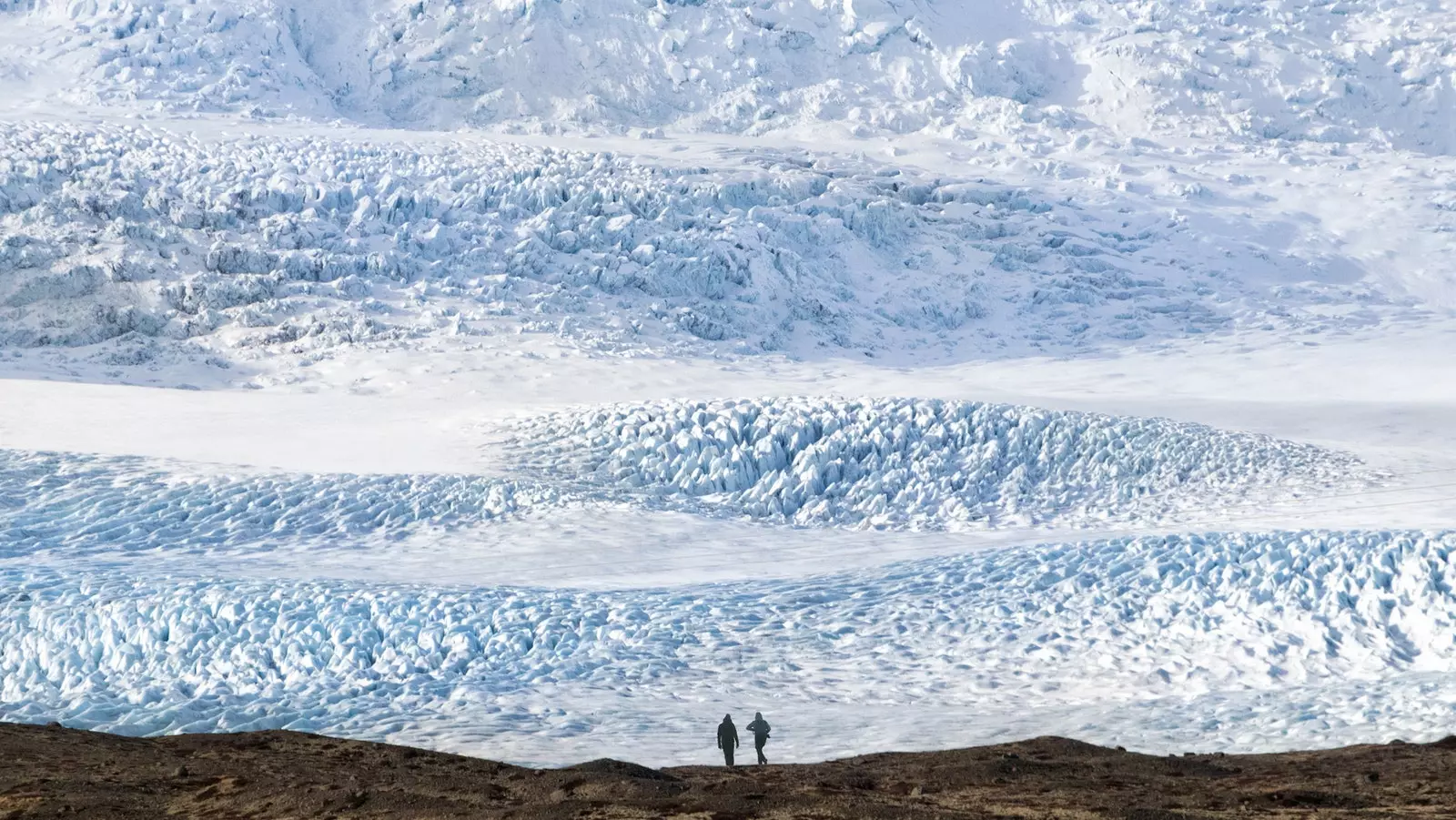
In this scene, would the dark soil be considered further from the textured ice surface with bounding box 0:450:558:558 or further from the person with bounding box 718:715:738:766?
the textured ice surface with bounding box 0:450:558:558

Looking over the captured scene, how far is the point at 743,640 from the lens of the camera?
14.7 metres

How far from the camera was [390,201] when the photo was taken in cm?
2992

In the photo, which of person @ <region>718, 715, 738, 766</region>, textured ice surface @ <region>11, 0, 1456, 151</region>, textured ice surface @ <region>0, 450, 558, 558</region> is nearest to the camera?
person @ <region>718, 715, 738, 766</region>

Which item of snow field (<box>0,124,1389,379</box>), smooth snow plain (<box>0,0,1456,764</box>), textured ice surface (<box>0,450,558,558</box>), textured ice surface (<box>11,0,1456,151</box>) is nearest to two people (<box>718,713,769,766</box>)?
smooth snow plain (<box>0,0,1456,764</box>)

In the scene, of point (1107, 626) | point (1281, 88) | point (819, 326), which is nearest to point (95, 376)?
point (819, 326)

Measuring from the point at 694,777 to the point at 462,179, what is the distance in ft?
74.8

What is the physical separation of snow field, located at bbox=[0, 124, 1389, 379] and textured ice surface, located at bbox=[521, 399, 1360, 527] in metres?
6.67

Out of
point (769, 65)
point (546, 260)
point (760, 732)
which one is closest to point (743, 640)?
point (760, 732)

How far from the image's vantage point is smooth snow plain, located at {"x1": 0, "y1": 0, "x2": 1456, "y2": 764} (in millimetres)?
13805

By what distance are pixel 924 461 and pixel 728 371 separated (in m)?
7.01

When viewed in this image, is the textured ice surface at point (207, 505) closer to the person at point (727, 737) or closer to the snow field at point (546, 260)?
the snow field at point (546, 260)

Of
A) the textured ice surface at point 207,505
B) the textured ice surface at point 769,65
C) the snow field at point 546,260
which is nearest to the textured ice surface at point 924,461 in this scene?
the textured ice surface at point 207,505

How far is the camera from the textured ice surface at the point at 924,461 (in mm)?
19656

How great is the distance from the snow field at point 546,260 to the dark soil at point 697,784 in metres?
16.9
